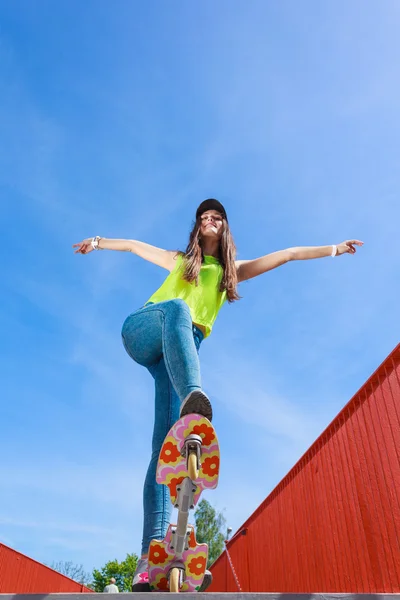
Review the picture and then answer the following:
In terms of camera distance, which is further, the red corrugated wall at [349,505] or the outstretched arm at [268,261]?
the outstretched arm at [268,261]

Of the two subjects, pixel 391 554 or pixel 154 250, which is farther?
pixel 154 250

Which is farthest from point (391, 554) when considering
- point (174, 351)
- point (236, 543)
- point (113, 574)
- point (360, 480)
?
point (113, 574)

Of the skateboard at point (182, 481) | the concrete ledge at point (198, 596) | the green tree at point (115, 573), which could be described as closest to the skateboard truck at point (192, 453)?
the skateboard at point (182, 481)

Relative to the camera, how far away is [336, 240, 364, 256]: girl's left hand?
10.5 ft

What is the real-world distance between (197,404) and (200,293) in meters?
0.93

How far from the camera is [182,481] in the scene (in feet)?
6.64

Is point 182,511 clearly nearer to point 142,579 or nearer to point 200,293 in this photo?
point 142,579

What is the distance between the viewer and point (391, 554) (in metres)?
2.61

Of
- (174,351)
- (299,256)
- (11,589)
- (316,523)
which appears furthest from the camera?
(11,589)

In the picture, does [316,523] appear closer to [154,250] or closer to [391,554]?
[391,554]

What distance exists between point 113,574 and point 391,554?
96.2 ft

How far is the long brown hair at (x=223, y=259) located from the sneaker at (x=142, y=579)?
4.68 feet

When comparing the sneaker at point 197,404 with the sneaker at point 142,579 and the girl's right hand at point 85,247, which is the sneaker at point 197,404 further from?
the girl's right hand at point 85,247

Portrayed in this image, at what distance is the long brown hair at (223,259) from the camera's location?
2.73m
